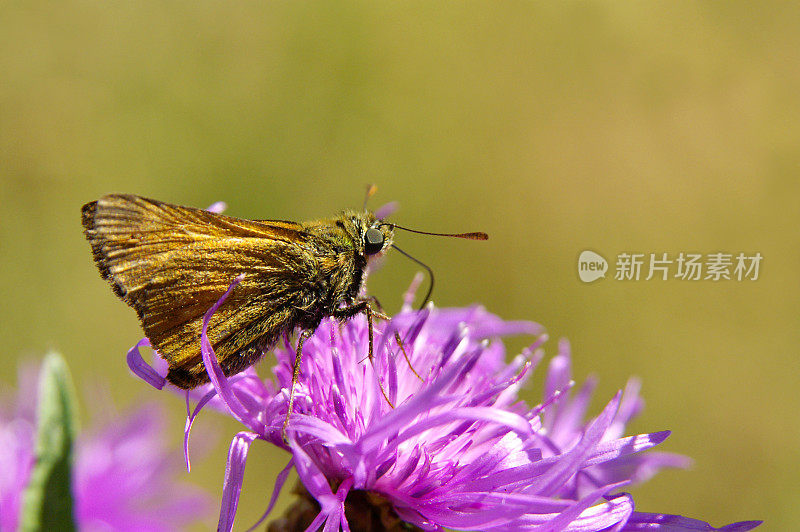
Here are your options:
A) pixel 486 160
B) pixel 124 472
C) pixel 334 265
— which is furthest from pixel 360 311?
pixel 486 160

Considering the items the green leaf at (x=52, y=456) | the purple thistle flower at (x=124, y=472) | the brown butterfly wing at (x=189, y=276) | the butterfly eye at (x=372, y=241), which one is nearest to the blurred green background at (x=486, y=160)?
the purple thistle flower at (x=124, y=472)

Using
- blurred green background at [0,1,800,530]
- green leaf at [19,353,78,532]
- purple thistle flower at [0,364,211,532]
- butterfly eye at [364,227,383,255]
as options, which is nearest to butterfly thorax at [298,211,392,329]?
butterfly eye at [364,227,383,255]

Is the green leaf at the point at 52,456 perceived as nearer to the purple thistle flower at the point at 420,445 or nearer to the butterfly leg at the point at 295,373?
the purple thistle flower at the point at 420,445

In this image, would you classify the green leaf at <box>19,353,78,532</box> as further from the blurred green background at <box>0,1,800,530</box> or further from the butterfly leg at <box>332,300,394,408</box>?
the blurred green background at <box>0,1,800,530</box>

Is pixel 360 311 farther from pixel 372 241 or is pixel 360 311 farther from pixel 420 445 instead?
pixel 420 445

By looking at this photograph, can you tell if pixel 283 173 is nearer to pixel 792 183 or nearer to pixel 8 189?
pixel 8 189

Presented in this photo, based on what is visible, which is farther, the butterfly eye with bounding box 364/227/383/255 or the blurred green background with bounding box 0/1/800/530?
the blurred green background with bounding box 0/1/800/530
